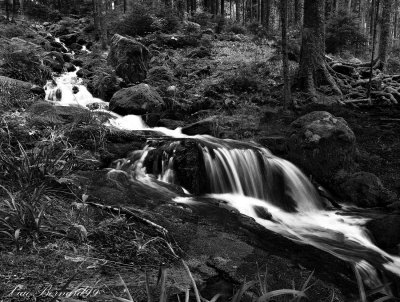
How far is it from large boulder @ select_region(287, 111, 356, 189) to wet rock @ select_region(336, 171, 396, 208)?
40 centimetres

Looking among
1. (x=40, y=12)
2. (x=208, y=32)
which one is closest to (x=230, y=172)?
(x=208, y=32)

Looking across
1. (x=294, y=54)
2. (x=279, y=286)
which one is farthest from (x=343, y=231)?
(x=294, y=54)

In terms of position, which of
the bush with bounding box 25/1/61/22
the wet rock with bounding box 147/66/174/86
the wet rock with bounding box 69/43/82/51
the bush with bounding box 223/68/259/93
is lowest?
the bush with bounding box 223/68/259/93

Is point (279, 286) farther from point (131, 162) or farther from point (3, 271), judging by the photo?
point (131, 162)

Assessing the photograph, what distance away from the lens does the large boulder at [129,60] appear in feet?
46.3

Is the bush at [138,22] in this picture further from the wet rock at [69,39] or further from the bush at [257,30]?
the bush at [257,30]

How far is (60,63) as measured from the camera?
15570 millimetres

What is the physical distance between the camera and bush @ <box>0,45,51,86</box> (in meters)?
11.2

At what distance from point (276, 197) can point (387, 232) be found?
2413mm

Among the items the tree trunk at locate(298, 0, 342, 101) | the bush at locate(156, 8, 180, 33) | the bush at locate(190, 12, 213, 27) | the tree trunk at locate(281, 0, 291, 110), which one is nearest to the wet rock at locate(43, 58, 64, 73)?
the bush at locate(156, 8, 180, 33)

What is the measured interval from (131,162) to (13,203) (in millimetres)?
4295

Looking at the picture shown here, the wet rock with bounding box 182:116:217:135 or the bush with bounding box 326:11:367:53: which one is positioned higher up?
the bush with bounding box 326:11:367:53

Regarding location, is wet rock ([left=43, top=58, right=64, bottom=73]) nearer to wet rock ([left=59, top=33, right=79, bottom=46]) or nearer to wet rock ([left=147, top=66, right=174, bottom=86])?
wet rock ([left=147, top=66, right=174, bottom=86])

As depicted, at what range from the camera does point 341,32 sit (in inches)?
760
